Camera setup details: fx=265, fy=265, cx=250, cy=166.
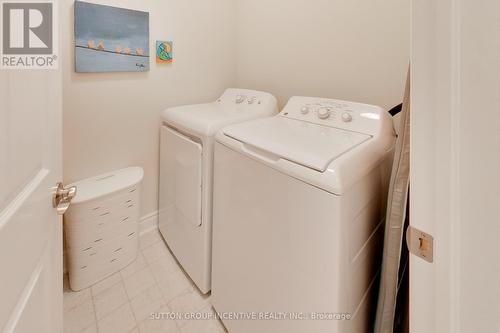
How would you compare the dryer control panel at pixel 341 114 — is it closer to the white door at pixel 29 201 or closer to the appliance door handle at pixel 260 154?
the appliance door handle at pixel 260 154

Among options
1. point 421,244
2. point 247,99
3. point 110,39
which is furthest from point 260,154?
point 110,39

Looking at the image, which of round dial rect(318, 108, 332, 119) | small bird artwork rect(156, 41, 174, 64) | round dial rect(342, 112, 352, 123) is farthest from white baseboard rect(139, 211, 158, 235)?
round dial rect(342, 112, 352, 123)

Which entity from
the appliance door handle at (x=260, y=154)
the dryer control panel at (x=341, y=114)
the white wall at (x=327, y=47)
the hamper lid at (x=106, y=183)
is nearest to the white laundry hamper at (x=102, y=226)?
the hamper lid at (x=106, y=183)

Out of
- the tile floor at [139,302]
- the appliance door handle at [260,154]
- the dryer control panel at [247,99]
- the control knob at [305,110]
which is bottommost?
the tile floor at [139,302]

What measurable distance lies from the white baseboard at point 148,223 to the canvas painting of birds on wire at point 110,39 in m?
1.11

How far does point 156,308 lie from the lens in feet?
5.01

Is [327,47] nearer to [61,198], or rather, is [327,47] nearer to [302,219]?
[302,219]

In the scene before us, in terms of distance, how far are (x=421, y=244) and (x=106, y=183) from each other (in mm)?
1706

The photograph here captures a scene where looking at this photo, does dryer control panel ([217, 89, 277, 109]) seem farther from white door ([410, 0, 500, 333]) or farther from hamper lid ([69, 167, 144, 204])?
white door ([410, 0, 500, 333])

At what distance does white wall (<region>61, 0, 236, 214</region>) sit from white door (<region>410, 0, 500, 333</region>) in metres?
1.78

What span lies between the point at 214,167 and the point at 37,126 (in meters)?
0.81

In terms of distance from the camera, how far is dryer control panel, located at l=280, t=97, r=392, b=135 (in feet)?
4.07

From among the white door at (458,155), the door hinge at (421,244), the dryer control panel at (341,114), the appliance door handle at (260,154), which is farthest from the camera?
the dryer control panel at (341,114)

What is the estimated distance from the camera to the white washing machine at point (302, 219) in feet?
2.92
